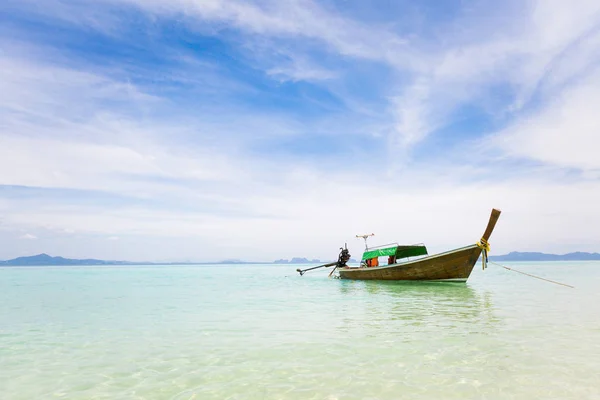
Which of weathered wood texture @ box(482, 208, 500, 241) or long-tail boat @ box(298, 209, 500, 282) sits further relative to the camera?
long-tail boat @ box(298, 209, 500, 282)

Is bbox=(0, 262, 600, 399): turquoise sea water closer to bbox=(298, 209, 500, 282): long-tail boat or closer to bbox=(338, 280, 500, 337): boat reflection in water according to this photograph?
bbox=(338, 280, 500, 337): boat reflection in water

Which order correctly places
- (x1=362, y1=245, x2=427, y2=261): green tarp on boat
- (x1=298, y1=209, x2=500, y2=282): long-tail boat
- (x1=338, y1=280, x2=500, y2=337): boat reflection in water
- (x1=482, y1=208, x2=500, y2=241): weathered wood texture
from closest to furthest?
(x1=338, y1=280, x2=500, y2=337): boat reflection in water, (x1=482, y1=208, x2=500, y2=241): weathered wood texture, (x1=298, y1=209, x2=500, y2=282): long-tail boat, (x1=362, y1=245, x2=427, y2=261): green tarp on boat

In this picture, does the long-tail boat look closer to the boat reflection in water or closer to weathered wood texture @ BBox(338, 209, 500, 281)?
A: weathered wood texture @ BBox(338, 209, 500, 281)

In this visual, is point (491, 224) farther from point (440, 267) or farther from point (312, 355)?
point (312, 355)

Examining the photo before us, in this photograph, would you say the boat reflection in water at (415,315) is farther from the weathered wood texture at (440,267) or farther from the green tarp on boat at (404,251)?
the green tarp on boat at (404,251)

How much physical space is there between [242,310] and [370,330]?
26.4 ft

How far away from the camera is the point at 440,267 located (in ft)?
89.6

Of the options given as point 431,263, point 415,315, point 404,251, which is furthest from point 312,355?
point 404,251

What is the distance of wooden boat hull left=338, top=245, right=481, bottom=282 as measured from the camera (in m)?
26.4

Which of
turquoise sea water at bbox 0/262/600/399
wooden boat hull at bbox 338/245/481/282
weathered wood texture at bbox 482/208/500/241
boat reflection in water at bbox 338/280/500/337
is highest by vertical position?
weathered wood texture at bbox 482/208/500/241

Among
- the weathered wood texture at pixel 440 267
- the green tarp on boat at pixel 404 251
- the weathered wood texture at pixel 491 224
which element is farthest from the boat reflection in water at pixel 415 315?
the green tarp on boat at pixel 404 251

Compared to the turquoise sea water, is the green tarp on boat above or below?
above

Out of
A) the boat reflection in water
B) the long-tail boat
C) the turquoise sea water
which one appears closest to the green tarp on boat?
the long-tail boat

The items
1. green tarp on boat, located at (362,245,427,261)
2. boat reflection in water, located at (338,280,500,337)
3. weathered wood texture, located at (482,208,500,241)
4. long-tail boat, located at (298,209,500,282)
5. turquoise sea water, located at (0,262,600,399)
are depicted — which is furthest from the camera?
green tarp on boat, located at (362,245,427,261)
